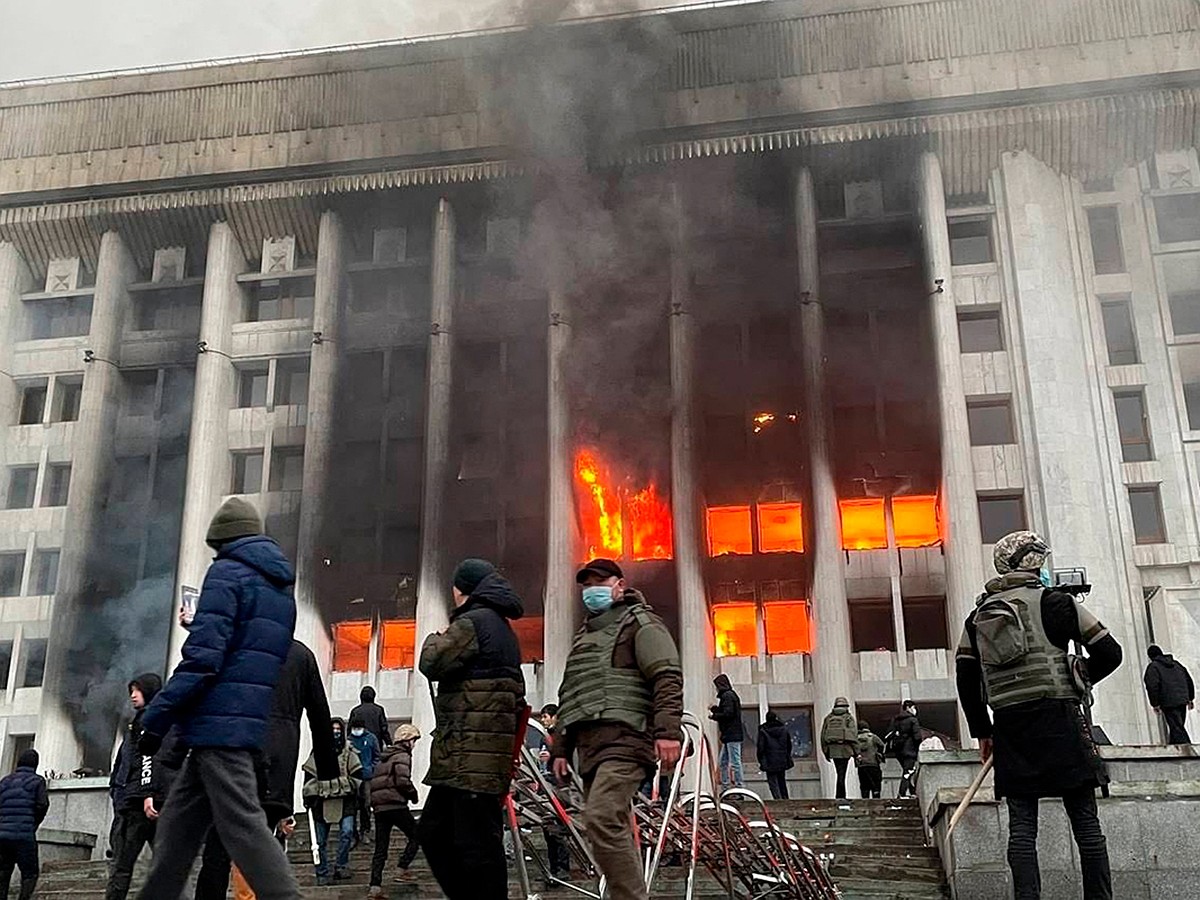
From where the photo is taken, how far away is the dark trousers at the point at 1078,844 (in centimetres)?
554

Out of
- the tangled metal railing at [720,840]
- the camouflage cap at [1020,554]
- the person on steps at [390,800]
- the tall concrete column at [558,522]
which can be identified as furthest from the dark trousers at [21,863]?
the tall concrete column at [558,522]

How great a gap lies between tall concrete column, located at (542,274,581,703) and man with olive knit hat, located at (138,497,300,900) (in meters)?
22.7

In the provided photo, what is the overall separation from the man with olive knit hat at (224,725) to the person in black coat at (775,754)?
1463 centimetres

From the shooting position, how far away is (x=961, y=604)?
26.9 metres

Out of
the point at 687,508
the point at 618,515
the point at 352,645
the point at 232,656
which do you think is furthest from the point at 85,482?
the point at 232,656

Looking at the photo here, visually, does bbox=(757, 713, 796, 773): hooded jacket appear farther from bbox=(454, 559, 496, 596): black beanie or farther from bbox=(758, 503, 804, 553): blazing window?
bbox=(454, 559, 496, 596): black beanie

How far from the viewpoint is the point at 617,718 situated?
538 centimetres

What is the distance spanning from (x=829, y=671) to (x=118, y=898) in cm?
2111

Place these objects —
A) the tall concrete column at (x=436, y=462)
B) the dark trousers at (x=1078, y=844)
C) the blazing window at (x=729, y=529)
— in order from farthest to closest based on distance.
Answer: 1. the blazing window at (x=729, y=529)
2. the tall concrete column at (x=436, y=462)
3. the dark trousers at (x=1078, y=844)

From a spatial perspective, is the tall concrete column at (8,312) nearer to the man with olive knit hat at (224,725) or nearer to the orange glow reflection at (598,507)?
the orange glow reflection at (598,507)

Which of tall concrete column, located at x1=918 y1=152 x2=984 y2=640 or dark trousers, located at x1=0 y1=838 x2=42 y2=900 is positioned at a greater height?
tall concrete column, located at x1=918 y1=152 x2=984 y2=640

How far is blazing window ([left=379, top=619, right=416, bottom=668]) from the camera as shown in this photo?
3028cm

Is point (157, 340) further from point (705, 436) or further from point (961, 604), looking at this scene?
point (961, 604)

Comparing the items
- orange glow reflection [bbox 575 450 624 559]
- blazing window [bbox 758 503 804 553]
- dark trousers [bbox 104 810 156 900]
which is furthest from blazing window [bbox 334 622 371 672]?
dark trousers [bbox 104 810 156 900]
